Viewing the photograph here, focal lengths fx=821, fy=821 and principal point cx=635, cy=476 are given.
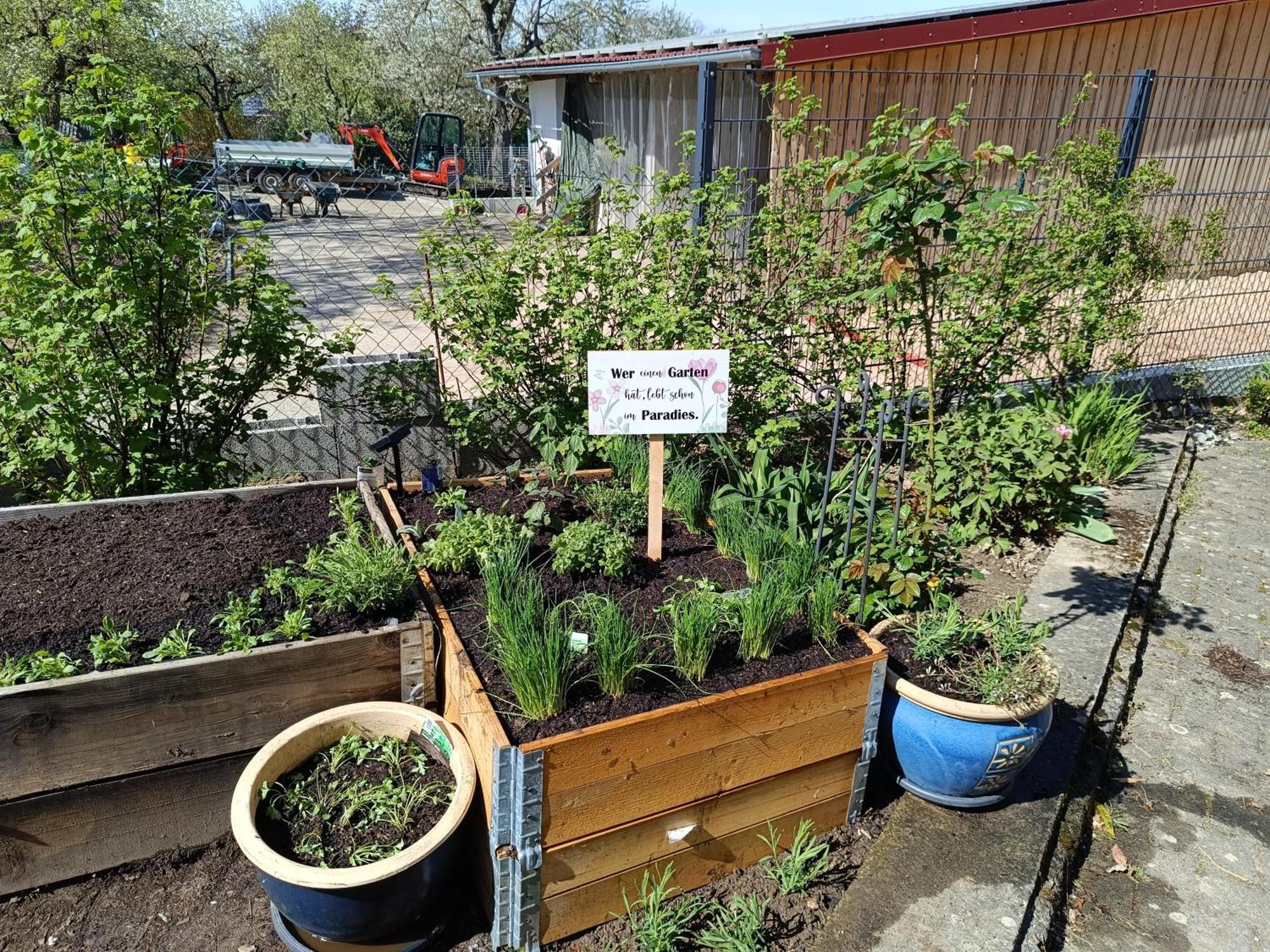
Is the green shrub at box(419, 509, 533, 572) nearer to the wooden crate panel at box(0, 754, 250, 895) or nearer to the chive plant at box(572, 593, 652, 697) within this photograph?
the chive plant at box(572, 593, 652, 697)

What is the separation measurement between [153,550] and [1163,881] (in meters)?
3.47

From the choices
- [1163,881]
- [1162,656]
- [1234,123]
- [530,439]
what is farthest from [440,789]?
[1234,123]

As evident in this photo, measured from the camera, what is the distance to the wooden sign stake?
2.92m

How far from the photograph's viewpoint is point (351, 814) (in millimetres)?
2219

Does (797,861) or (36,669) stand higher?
(36,669)

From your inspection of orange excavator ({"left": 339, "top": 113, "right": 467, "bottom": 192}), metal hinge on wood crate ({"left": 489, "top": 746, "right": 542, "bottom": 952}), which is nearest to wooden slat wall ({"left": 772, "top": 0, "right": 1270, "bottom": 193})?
metal hinge on wood crate ({"left": 489, "top": 746, "right": 542, "bottom": 952})

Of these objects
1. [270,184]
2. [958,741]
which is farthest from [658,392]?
[270,184]

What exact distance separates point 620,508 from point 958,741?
1442mm

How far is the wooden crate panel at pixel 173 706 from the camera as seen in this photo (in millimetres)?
2129

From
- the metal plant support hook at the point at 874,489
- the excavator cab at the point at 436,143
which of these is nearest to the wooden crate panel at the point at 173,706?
Result: the metal plant support hook at the point at 874,489

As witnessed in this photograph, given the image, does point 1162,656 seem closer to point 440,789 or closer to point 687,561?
point 687,561

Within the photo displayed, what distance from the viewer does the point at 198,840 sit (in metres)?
2.44

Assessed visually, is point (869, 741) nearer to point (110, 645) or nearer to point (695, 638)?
point (695, 638)

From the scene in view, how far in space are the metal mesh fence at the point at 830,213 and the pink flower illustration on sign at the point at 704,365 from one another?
1304 millimetres
